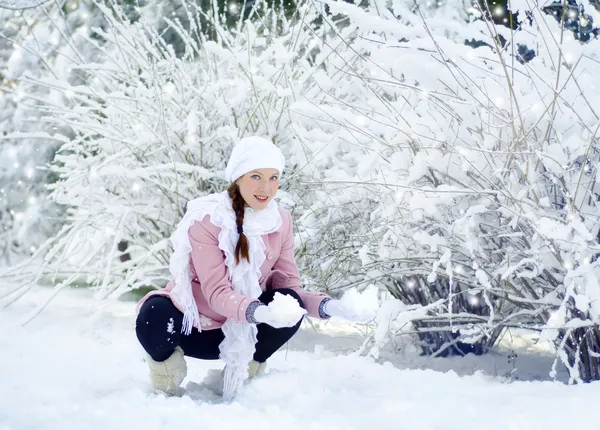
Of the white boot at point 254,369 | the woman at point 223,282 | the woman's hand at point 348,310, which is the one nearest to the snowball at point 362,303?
the woman's hand at point 348,310

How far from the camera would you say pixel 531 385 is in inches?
92.8

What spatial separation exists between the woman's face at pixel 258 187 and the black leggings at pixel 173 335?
34cm

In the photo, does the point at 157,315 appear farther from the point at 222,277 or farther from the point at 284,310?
the point at 284,310

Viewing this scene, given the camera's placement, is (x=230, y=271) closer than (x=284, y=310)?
No

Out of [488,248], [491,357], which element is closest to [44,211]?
[491,357]

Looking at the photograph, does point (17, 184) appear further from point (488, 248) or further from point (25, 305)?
point (488, 248)

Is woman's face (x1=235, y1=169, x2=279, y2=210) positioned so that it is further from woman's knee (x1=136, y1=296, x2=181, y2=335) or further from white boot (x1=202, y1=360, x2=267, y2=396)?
white boot (x1=202, y1=360, x2=267, y2=396)

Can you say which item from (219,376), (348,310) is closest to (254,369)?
(219,376)

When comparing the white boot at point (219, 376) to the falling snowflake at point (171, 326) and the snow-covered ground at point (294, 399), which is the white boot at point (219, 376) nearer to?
the snow-covered ground at point (294, 399)

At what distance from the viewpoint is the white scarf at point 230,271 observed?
7.89 ft

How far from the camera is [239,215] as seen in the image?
8.02 ft

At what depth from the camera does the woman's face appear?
2465 millimetres

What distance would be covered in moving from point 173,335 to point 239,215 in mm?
460

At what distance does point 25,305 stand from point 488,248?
3.48 metres
